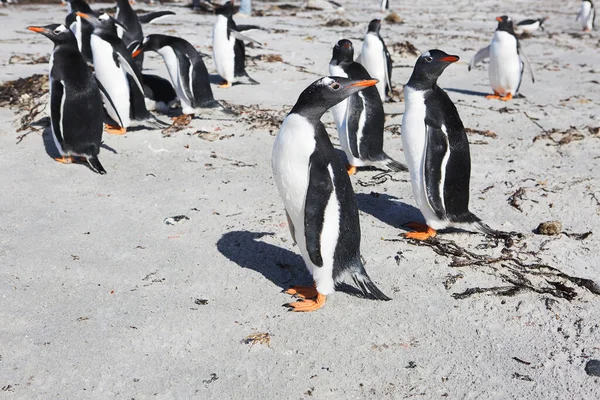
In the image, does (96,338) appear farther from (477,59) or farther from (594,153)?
(477,59)

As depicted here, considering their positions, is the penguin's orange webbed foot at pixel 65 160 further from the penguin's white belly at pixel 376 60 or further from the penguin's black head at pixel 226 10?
the penguin's black head at pixel 226 10

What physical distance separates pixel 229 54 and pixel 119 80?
239cm

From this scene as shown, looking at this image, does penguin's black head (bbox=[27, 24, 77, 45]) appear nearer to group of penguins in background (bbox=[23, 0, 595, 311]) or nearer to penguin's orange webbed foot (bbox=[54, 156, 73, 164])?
group of penguins in background (bbox=[23, 0, 595, 311])

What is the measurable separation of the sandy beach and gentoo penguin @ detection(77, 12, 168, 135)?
0.66 feet

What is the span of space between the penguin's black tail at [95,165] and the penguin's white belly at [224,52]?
355 cm

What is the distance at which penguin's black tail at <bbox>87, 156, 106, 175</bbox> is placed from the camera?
5723mm

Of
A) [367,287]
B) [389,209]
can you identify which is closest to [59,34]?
[389,209]

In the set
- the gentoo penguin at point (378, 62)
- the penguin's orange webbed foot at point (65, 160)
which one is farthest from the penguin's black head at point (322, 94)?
the gentoo penguin at point (378, 62)

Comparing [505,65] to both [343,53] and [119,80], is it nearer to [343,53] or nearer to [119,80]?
[343,53]

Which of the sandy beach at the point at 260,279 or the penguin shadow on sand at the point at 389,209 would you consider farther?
A: the penguin shadow on sand at the point at 389,209

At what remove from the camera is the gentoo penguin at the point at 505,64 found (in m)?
8.62

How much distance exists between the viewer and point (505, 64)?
8.66 metres

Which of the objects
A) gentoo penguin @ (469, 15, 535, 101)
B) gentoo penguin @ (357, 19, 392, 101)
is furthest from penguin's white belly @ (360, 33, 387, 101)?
gentoo penguin @ (469, 15, 535, 101)

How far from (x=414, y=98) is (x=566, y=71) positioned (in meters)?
7.59
